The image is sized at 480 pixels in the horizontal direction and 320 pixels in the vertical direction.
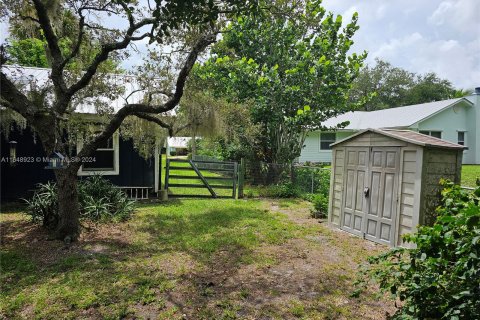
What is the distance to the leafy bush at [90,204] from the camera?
587 cm

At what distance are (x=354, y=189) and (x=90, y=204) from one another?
5503 millimetres

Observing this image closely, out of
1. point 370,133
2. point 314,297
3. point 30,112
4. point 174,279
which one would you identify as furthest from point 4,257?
point 370,133

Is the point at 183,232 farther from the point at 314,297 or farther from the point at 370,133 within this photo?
the point at 370,133

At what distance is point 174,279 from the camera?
3.99m

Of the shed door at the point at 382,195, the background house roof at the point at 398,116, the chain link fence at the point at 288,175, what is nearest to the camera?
the shed door at the point at 382,195

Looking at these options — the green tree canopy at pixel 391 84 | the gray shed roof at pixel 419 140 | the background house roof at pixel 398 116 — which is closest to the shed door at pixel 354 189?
the gray shed roof at pixel 419 140

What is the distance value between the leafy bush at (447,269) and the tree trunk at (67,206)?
4.89 m

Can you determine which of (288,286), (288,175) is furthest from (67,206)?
(288,175)

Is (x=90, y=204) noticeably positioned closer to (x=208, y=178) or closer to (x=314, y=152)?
(x=208, y=178)

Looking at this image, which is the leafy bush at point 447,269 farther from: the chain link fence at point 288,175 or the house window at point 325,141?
the house window at point 325,141

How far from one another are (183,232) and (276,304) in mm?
3135

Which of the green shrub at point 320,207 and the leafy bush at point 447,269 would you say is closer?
the leafy bush at point 447,269

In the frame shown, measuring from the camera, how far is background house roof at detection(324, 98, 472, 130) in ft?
59.5

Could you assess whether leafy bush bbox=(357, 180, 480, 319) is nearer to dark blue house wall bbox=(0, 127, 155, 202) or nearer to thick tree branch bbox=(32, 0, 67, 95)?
thick tree branch bbox=(32, 0, 67, 95)
